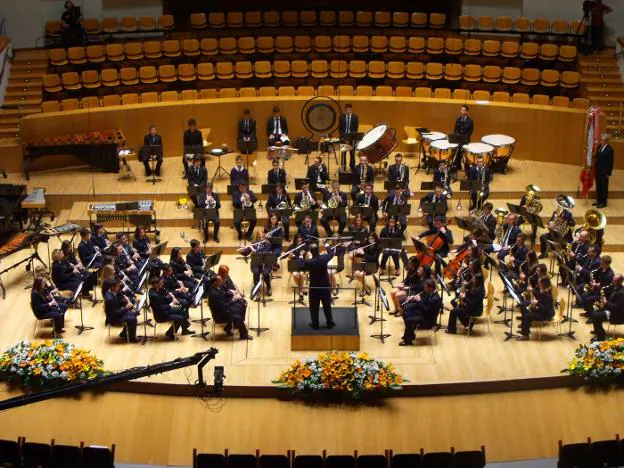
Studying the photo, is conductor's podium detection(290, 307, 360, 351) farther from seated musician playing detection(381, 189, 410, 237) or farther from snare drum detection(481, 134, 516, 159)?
snare drum detection(481, 134, 516, 159)

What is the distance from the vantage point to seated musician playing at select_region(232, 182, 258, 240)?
17453mm

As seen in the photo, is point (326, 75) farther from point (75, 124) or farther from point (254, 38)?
point (75, 124)

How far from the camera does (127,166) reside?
1983 centimetres

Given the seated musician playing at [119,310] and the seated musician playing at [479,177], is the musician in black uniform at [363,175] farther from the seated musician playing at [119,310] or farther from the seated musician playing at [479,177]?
the seated musician playing at [119,310]

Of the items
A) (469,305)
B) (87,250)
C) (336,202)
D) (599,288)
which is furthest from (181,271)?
(599,288)

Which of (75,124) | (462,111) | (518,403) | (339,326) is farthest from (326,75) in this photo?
(518,403)

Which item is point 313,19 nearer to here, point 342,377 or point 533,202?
point 533,202

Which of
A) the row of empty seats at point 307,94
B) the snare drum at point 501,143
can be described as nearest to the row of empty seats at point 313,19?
the row of empty seats at point 307,94

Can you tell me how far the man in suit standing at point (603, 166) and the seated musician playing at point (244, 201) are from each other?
18.5 feet

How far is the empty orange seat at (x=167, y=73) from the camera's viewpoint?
21375mm

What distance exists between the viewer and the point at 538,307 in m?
14.6

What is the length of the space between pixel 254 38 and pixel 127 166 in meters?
4.35

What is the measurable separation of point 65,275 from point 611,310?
7.48m

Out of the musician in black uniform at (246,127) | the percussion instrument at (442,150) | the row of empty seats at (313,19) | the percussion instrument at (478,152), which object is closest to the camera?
the percussion instrument at (478,152)
